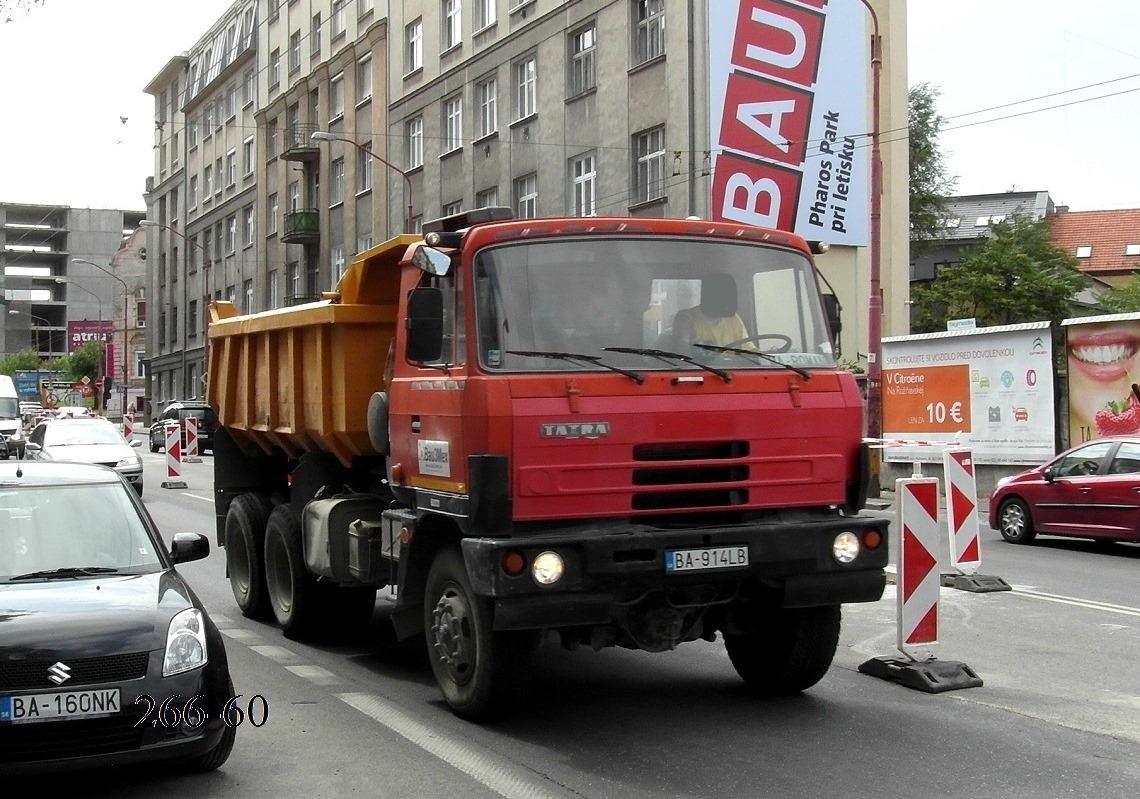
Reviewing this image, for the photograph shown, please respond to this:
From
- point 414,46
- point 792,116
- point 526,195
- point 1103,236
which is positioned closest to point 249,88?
point 414,46

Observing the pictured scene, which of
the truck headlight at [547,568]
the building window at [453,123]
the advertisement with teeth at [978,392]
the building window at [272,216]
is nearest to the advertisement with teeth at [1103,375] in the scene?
the advertisement with teeth at [978,392]

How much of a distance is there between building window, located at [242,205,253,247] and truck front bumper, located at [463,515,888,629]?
58.8 m

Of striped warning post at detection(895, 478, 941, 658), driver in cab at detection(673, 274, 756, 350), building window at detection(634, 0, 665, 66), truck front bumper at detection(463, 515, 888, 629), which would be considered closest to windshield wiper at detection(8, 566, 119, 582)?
truck front bumper at detection(463, 515, 888, 629)

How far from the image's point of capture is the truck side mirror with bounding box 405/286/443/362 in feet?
22.4

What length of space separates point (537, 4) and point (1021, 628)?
28.9 metres

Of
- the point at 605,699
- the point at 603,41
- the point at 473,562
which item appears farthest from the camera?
the point at 603,41

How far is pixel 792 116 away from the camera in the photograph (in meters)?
31.4

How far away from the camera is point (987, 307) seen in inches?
1973

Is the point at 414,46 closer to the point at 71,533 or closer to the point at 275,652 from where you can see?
the point at 275,652

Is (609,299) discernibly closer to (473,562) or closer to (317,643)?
(473,562)

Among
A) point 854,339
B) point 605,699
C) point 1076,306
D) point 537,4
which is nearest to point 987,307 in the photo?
point 1076,306

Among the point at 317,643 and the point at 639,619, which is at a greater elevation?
the point at 639,619

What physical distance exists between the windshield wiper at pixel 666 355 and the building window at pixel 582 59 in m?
27.6

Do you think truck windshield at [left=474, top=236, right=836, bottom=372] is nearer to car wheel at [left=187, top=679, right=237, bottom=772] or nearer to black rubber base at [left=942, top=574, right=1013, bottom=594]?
car wheel at [left=187, top=679, right=237, bottom=772]
